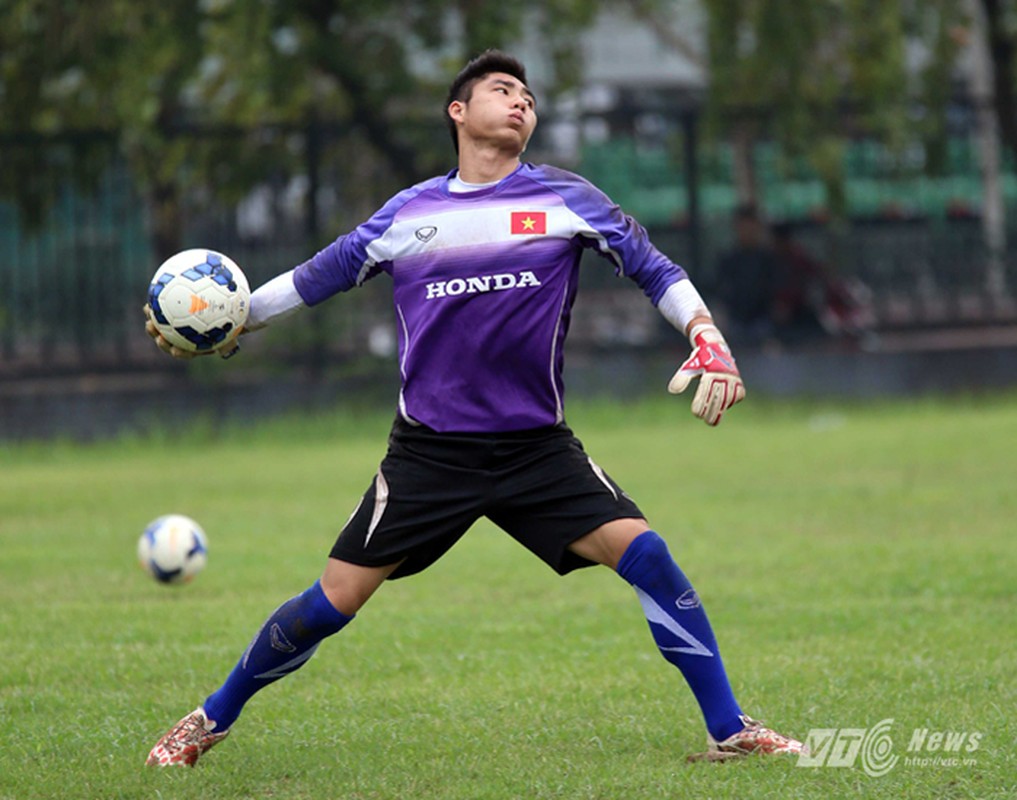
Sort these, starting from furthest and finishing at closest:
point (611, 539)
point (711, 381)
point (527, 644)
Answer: point (527, 644), point (611, 539), point (711, 381)

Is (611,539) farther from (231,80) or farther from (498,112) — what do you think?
(231,80)

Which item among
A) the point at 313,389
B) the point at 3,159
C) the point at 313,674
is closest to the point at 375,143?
the point at 313,389

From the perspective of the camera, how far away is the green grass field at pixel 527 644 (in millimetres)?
4883

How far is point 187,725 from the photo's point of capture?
5059 mm

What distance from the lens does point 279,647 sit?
5023mm

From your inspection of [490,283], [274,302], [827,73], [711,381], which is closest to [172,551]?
[274,302]

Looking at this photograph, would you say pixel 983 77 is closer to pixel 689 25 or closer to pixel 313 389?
pixel 689 25

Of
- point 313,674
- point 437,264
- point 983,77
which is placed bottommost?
point 313,674

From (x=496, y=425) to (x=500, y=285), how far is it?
414mm

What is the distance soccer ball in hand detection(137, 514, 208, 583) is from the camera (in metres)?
8.28

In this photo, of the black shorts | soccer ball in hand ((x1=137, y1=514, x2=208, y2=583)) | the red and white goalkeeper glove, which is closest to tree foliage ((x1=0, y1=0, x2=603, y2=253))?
soccer ball in hand ((x1=137, y1=514, x2=208, y2=583))

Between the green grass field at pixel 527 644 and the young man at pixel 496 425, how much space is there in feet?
1.20

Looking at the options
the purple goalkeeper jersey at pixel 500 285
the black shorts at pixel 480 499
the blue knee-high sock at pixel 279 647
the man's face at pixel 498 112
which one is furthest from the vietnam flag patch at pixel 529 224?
the blue knee-high sock at pixel 279 647

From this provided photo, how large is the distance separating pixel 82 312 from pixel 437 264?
12.1m
